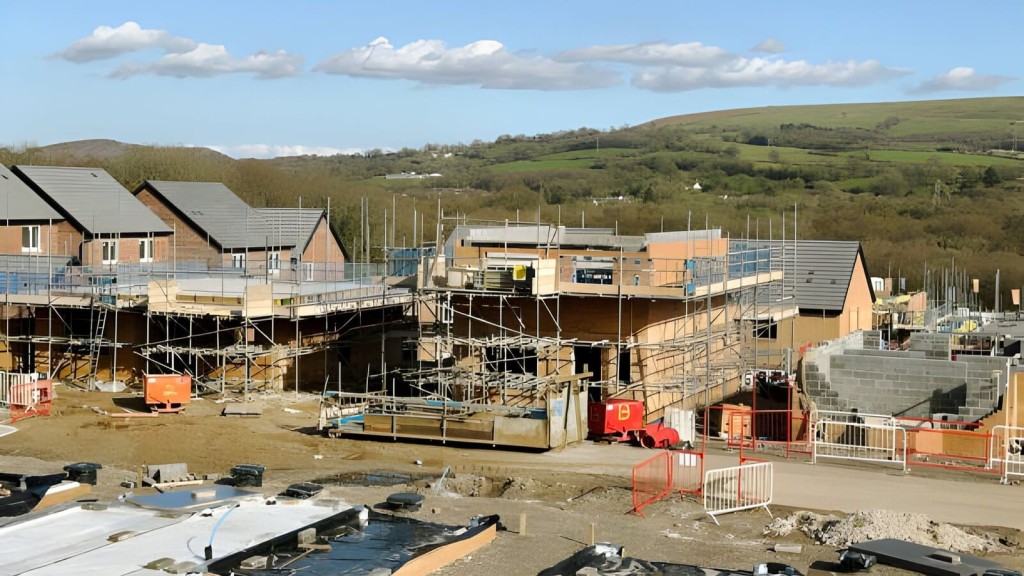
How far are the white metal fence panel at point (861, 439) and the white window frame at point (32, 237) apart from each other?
2802 cm

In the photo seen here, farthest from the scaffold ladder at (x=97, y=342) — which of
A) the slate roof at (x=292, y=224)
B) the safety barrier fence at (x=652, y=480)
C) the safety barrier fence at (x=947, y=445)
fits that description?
the safety barrier fence at (x=947, y=445)

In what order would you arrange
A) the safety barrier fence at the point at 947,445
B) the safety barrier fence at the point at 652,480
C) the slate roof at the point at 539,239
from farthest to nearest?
the slate roof at the point at 539,239, the safety barrier fence at the point at 947,445, the safety barrier fence at the point at 652,480

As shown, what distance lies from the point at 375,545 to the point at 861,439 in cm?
1409

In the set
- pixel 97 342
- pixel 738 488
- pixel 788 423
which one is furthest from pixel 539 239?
pixel 738 488

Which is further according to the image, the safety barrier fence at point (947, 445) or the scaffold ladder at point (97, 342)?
the scaffold ladder at point (97, 342)

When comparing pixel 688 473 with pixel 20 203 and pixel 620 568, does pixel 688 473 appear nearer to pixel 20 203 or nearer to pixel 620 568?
pixel 620 568

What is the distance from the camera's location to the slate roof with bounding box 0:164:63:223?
1655 inches

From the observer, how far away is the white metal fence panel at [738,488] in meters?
21.5

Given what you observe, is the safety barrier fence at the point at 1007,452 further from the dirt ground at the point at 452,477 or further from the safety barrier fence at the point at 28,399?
the safety barrier fence at the point at 28,399

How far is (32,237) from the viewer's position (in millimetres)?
43188

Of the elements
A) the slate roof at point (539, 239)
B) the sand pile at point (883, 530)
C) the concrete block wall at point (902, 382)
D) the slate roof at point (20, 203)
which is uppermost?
the slate roof at point (20, 203)

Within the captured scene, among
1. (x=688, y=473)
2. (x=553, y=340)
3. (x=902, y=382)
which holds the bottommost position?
(x=688, y=473)

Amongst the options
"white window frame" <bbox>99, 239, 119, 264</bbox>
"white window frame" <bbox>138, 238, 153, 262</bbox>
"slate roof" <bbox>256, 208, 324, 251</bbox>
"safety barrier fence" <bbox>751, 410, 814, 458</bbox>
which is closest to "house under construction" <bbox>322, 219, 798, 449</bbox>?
"safety barrier fence" <bbox>751, 410, 814, 458</bbox>

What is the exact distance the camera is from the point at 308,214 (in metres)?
53.0
